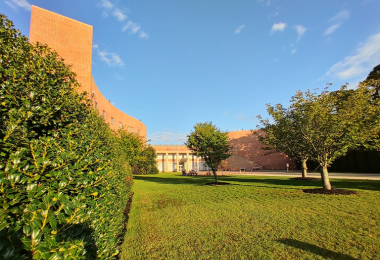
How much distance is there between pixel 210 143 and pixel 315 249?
14.0 meters

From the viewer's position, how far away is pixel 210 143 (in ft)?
59.8

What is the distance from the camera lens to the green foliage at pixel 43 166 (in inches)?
51.0

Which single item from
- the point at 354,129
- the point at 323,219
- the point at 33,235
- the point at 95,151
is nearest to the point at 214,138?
the point at 354,129

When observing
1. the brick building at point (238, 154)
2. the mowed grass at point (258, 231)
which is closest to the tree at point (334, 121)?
the mowed grass at point (258, 231)

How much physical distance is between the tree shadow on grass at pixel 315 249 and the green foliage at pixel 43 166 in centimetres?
395

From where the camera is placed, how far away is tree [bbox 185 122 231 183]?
18344 mm

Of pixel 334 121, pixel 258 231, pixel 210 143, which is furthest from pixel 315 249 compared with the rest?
pixel 210 143

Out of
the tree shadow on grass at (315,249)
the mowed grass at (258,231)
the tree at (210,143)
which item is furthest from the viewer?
the tree at (210,143)

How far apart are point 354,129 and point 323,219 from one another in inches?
252

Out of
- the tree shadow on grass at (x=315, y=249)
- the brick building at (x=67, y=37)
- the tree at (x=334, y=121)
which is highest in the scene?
the brick building at (x=67, y=37)

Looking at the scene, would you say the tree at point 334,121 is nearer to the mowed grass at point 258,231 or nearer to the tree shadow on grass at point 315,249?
the mowed grass at point 258,231

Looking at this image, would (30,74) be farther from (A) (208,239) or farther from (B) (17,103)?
(A) (208,239)

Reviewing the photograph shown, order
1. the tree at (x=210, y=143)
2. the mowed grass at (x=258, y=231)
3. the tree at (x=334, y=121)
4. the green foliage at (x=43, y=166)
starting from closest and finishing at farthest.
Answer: the green foliage at (x=43, y=166), the mowed grass at (x=258, y=231), the tree at (x=334, y=121), the tree at (x=210, y=143)

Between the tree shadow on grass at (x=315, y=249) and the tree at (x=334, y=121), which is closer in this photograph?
the tree shadow on grass at (x=315, y=249)
